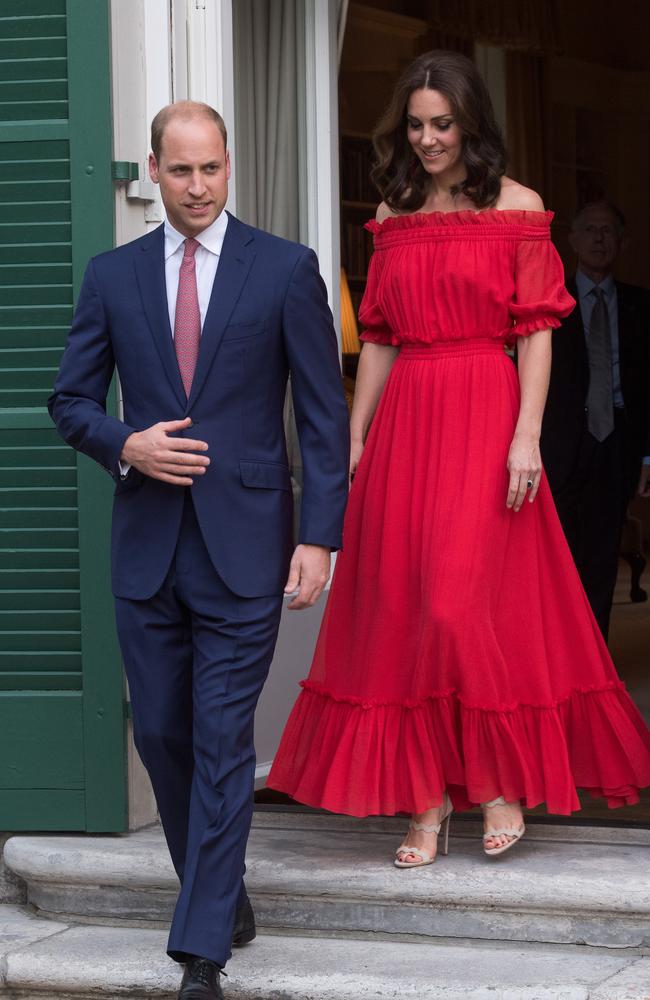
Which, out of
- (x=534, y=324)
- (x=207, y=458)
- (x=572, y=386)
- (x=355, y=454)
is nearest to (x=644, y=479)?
(x=572, y=386)

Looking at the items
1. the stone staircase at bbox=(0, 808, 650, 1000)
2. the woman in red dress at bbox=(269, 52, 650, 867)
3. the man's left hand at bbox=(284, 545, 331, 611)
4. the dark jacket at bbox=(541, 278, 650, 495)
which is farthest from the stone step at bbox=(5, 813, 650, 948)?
the dark jacket at bbox=(541, 278, 650, 495)

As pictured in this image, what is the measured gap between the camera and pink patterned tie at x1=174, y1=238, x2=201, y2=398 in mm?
3355

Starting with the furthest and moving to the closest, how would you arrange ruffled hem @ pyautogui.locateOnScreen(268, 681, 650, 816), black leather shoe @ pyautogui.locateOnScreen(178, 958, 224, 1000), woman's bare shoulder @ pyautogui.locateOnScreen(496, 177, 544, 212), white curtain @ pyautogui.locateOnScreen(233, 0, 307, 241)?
1. white curtain @ pyautogui.locateOnScreen(233, 0, 307, 241)
2. woman's bare shoulder @ pyautogui.locateOnScreen(496, 177, 544, 212)
3. ruffled hem @ pyautogui.locateOnScreen(268, 681, 650, 816)
4. black leather shoe @ pyautogui.locateOnScreen(178, 958, 224, 1000)

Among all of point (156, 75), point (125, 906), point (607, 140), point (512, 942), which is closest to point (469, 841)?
point (512, 942)

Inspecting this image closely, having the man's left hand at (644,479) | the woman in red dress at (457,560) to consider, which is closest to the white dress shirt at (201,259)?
the woman in red dress at (457,560)

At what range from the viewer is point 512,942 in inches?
145

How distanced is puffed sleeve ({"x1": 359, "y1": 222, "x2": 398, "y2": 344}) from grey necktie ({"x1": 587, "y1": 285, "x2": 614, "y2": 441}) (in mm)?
1811

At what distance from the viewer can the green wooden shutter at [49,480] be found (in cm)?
418

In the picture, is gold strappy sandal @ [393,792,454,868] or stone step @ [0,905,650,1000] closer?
stone step @ [0,905,650,1000]

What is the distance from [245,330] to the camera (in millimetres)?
3334

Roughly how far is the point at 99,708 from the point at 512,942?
119cm

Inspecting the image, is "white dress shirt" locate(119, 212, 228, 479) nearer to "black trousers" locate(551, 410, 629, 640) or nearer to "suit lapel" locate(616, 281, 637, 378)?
"black trousers" locate(551, 410, 629, 640)

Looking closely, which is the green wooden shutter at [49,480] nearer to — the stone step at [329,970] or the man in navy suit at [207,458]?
the stone step at [329,970]

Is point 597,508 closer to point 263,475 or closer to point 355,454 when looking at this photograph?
point 355,454
